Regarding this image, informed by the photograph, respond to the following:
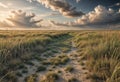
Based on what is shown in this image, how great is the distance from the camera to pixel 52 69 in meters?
9.55

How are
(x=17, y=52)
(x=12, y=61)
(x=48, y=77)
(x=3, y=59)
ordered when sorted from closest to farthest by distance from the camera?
(x=48, y=77) < (x=3, y=59) < (x=12, y=61) < (x=17, y=52)

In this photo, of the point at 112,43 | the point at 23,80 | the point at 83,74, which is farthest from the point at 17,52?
the point at 112,43

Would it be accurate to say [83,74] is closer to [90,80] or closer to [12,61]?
A: [90,80]

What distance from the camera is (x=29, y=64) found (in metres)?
Result: 10.7

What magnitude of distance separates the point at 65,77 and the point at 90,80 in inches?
47.3

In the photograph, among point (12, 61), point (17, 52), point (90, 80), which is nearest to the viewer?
point (90, 80)

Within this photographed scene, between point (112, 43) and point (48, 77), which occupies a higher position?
point (112, 43)

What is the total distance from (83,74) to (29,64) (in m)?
3.46

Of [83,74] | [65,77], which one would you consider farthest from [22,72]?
[83,74]

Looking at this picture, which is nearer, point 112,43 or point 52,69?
point 52,69

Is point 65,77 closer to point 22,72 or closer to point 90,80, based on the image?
point 90,80

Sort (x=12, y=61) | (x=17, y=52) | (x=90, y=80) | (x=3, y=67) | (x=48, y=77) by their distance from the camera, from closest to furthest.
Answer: (x=90, y=80) → (x=48, y=77) → (x=3, y=67) → (x=12, y=61) → (x=17, y=52)

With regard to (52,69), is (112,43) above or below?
above

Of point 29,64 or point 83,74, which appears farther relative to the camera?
point 29,64
